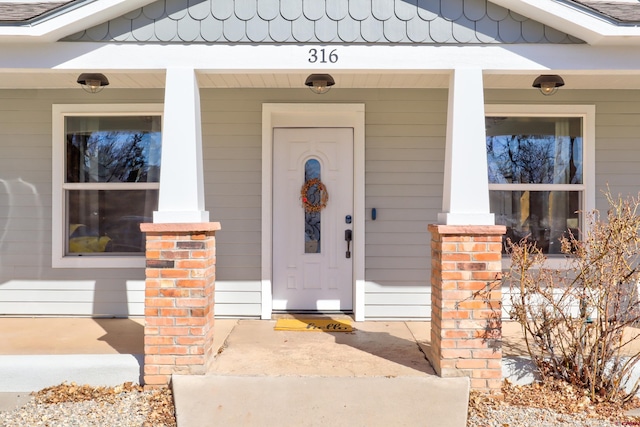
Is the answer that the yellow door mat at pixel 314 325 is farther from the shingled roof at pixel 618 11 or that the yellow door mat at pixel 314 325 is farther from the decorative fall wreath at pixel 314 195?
the shingled roof at pixel 618 11

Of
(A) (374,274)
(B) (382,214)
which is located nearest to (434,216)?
(B) (382,214)

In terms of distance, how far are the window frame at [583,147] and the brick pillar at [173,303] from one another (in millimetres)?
3389

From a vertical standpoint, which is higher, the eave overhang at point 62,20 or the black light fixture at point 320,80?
the eave overhang at point 62,20

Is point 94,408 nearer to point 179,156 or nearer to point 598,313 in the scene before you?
point 179,156

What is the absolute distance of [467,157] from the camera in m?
3.89

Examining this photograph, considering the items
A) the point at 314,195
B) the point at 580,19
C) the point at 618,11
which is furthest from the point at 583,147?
the point at 314,195

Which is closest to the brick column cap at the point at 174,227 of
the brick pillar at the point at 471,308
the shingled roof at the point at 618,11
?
the brick pillar at the point at 471,308

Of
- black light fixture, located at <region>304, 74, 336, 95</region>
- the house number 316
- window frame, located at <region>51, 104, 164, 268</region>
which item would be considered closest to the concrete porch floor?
window frame, located at <region>51, 104, 164, 268</region>

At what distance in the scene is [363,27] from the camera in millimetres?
4004

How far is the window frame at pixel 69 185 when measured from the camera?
557 centimetres

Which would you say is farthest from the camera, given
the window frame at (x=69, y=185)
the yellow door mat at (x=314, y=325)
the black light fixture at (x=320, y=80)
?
the window frame at (x=69, y=185)

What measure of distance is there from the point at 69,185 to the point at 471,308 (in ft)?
14.5

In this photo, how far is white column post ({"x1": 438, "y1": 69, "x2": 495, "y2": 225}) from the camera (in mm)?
3873

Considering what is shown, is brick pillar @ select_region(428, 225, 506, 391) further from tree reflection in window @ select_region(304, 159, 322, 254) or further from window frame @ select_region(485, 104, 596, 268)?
tree reflection in window @ select_region(304, 159, 322, 254)
